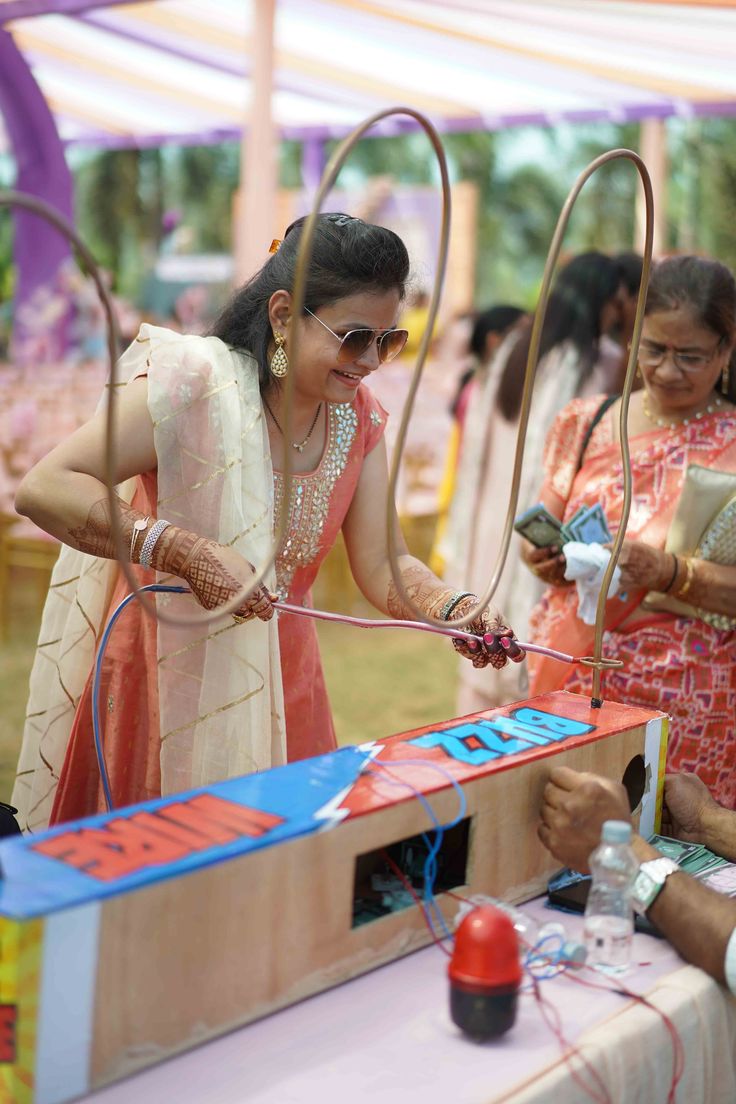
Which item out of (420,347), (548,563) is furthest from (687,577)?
(420,347)

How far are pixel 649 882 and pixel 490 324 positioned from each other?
3.34m

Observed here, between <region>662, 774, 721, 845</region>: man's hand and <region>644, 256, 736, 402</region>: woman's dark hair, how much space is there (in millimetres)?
819

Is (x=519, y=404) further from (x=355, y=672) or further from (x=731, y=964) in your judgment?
(x=731, y=964)

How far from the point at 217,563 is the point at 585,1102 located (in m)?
0.75

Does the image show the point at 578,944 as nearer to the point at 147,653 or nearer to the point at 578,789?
the point at 578,789

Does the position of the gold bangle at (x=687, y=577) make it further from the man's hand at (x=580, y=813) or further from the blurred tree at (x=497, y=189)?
the blurred tree at (x=497, y=189)

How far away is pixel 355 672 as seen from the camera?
548 cm

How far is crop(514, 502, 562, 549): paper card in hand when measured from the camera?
2189 millimetres

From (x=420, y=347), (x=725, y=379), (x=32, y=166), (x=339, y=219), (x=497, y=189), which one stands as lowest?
(x=725, y=379)

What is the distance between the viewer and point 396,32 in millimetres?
5648

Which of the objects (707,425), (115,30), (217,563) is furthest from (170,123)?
(217,563)

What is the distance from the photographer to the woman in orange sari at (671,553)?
209cm

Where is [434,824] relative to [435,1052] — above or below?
above

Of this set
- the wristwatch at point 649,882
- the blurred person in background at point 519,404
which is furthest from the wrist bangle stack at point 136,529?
the blurred person in background at point 519,404
